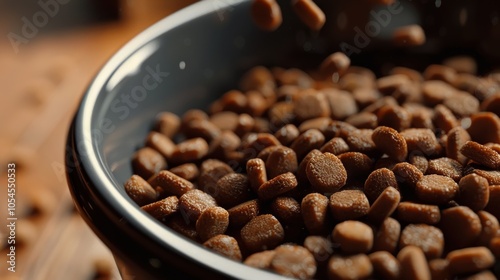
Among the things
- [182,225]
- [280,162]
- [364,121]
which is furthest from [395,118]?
[182,225]

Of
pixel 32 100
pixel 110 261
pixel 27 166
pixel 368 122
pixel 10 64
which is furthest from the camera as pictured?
pixel 10 64

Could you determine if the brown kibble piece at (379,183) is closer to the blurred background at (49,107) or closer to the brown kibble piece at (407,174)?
the brown kibble piece at (407,174)

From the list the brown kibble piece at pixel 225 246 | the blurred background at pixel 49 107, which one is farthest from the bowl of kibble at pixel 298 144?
the blurred background at pixel 49 107

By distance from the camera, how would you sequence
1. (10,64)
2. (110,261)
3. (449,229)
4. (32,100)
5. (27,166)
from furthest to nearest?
1. (10,64)
2. (32,100)
3. (27,166)
4. (110,261)
5. (449,229)

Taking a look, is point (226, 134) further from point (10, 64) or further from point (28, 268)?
point (10, 64)

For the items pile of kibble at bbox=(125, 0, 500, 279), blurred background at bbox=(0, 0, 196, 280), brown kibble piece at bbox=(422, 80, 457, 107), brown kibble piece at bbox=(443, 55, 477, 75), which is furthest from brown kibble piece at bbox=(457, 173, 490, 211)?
blurred background at bbox=(0, 0, 196, 280)

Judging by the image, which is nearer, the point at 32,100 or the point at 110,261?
the point at 110,261

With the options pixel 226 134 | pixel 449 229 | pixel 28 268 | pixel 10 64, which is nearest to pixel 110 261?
pixel 28 268

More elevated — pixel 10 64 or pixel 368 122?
pixel 368 122
